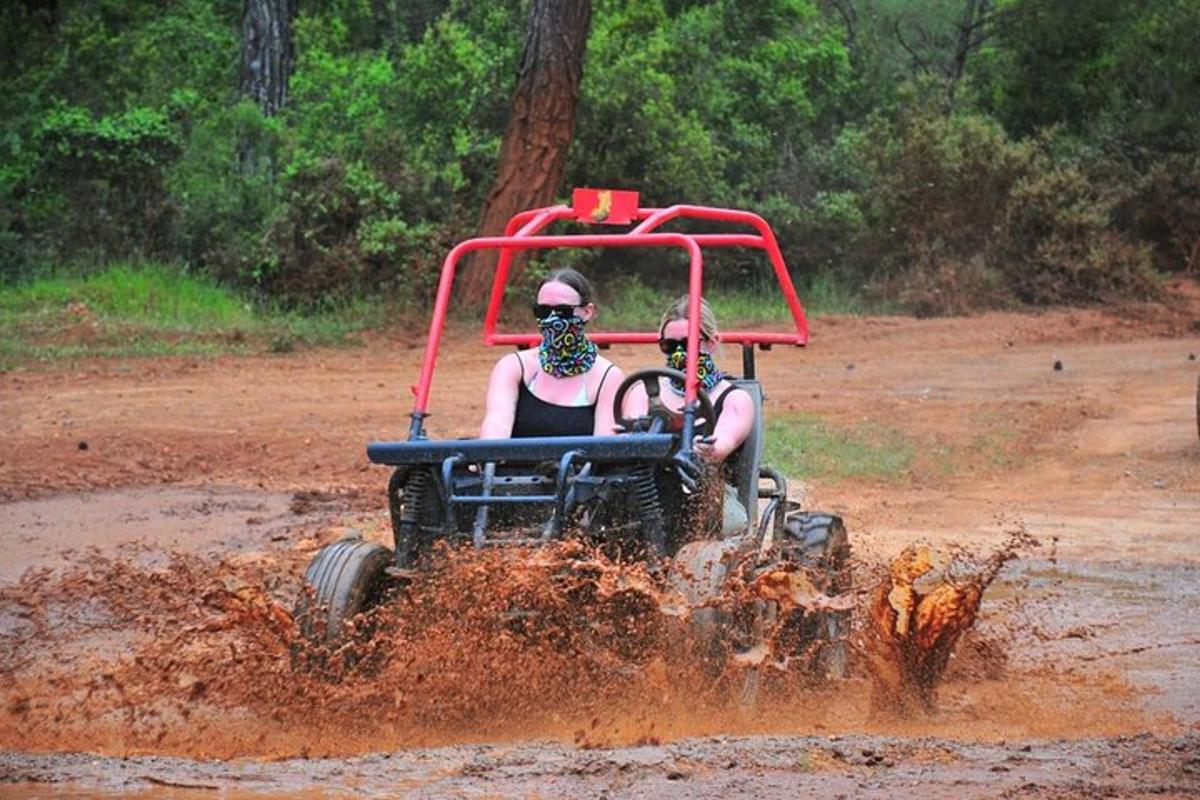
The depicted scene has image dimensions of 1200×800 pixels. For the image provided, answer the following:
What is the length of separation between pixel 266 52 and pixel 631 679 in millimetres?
19439

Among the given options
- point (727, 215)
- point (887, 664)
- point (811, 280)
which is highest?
point (727, 215)

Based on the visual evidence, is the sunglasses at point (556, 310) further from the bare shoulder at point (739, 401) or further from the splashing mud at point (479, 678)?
the splashing mud at point (479, 678)

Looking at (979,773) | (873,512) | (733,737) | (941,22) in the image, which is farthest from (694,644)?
(941,22)

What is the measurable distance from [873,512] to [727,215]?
3.94 m

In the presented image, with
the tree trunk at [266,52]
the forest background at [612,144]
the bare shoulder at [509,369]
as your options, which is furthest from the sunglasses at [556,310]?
the tree trunk at [266,52]

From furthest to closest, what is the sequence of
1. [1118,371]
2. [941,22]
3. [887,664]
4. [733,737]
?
1. [941,22]
2. [1118,371]
3. [887,664]
4. [733,737]

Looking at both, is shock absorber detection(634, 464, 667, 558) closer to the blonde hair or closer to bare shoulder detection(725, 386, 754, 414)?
bare shoulder detection(725, 386, 754, 414)

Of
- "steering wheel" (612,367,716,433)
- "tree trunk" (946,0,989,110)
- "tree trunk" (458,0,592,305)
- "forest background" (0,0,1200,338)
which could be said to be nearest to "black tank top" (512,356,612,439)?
"steering wheel" (612,367,716,433)

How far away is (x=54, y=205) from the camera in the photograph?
20969 millimetres

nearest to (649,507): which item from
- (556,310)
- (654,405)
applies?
(654,405)

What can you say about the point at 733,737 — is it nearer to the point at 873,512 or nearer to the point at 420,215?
the point at 873,512

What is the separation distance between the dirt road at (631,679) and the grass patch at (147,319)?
618mm

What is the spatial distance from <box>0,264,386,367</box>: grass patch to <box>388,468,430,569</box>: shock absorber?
10653mm

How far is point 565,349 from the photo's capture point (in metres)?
7.48
